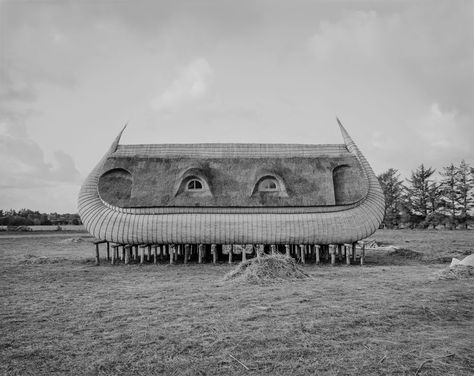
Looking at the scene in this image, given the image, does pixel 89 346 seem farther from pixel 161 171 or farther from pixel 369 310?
pixel 161 171

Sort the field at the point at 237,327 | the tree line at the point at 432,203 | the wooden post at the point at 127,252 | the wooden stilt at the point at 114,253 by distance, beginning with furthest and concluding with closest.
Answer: the tree line at the point at 432,203, the wooden post at the point at 127,252, the wooden stilt at the point at 114,253, the field at the point at 237,327

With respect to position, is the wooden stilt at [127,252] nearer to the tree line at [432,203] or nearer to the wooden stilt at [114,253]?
the wooden stilt at [114,253]

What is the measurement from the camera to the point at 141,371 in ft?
20.1

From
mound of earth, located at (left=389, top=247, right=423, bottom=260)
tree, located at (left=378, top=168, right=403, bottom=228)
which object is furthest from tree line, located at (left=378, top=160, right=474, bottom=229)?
mound of earth, located at (left=389, top=247, right=423, bottom=260)

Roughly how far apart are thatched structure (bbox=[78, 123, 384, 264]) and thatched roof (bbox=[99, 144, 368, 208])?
1.8 inches

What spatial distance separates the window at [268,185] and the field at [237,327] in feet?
22.8

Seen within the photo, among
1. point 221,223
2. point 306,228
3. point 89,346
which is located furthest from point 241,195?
point 89,346

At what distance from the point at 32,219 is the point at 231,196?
65.1m

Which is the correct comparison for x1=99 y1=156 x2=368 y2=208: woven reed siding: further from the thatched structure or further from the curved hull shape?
the curved hull shape

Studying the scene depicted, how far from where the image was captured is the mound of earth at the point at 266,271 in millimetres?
13346

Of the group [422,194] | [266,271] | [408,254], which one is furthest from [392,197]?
[266,271]

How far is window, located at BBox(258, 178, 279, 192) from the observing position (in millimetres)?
20453

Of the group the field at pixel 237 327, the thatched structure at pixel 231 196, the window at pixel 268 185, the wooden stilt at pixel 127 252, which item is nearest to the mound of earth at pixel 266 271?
the field at pixel 237 327

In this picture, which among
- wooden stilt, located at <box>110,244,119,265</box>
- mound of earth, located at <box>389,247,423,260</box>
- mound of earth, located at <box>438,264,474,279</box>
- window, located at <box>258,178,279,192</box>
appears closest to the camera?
mound of earth, located at <box>438,264,474,279</box>
